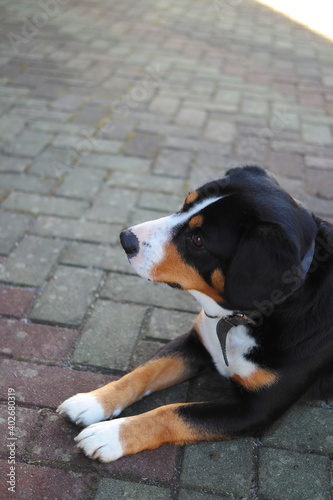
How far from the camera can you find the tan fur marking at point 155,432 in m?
2.05

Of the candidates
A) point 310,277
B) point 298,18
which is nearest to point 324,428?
point 310,277

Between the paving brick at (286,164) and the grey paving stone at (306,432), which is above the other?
the grey paving stone at (306,432)

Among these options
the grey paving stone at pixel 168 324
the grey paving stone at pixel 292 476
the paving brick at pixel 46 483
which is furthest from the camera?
the grey paving stone at pixel 168 324

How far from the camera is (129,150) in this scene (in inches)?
176

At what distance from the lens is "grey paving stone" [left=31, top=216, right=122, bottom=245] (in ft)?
11.2

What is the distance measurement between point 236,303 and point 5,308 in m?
1.41

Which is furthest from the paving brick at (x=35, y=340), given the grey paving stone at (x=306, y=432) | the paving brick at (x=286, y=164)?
the paving brick at (x=286, y=164)

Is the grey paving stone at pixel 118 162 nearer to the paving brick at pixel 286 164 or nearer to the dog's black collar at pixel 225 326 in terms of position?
the paving brick at pixel 286 164

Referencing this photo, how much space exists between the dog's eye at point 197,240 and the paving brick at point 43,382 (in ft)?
2.65

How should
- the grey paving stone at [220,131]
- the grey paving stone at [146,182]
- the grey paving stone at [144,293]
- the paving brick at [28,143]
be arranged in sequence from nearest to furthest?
the grey paving stone at [144,293] → the grey paving stone at [146,182] → the paving brick at [28,143] → the grey paving stone at [220,131]

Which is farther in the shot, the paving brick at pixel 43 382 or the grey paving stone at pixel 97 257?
the grey paving stone at pixel 97 257

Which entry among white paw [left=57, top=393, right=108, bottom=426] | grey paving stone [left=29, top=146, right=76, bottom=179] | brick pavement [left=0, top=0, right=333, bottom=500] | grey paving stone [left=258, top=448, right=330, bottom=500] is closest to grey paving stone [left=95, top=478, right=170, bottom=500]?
brick pavement [left=0, top=0, right=333, bottom=500]

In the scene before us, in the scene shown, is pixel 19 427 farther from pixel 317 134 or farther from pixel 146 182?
pixel 317 134

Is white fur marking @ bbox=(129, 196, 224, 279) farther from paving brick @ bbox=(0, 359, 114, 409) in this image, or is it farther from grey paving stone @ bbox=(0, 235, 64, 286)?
grey paving stone @ bbox=(0, 235, 64, 286)
